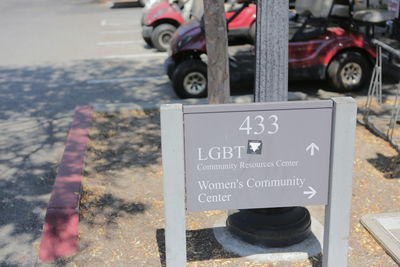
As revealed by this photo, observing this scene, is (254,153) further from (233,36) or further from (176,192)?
(233,36)

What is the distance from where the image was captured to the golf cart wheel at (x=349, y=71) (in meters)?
8.67

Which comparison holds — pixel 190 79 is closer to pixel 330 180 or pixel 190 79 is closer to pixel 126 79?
pixel 126 79

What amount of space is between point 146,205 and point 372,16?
18.9ft

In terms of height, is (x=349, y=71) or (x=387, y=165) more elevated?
(x=349, y=71)

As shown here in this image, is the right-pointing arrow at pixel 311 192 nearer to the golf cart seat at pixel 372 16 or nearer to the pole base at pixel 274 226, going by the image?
the pole base at pixel 274 226

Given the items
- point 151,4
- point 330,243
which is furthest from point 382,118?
point 151,4

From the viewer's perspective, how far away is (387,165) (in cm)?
612

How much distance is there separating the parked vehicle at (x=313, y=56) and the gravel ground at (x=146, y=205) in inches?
65.2

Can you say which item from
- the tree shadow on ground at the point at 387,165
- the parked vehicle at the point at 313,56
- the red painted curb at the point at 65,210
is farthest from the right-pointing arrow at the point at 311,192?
the parked vehicle at the point at 313,56

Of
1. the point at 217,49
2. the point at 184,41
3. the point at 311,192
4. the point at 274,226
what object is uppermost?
the point at 217,49

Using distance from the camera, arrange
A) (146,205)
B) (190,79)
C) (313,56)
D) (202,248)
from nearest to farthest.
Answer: (202,248)
(146,205)
(313,56)
(190,79)

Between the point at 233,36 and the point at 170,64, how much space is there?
1.27 m

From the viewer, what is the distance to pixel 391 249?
443cm

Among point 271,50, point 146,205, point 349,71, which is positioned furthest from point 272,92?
point 349,71
